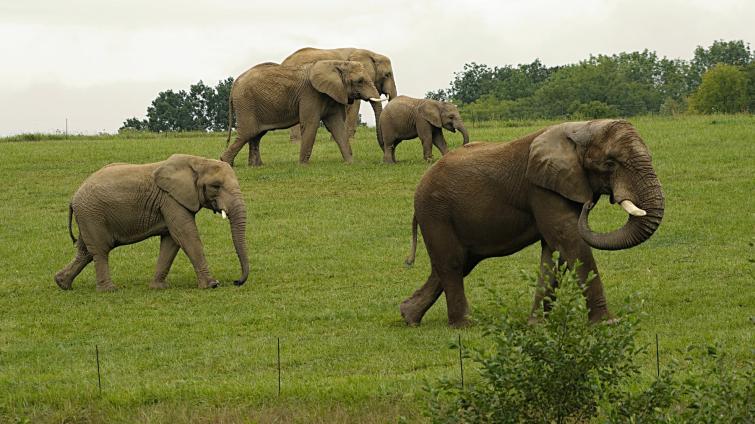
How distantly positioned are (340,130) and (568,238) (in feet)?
62.1

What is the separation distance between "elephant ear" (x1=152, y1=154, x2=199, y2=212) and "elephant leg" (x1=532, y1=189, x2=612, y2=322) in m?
6.86

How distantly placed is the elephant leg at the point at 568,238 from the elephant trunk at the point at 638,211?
298 mm

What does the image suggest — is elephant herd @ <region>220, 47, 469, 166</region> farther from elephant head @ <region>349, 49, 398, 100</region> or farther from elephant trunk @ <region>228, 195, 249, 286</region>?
elephant trunk @ <region>228, 195, 249, 286</region>

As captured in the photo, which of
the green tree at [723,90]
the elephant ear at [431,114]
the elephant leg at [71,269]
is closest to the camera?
the elephant leg at [71,269]

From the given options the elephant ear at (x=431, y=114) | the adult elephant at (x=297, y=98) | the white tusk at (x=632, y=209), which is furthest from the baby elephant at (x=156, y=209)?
the adult elephant at (x=297, y=98)

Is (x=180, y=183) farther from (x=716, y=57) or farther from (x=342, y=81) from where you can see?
(x=716, y=57)

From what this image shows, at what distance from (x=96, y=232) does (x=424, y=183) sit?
6443mm

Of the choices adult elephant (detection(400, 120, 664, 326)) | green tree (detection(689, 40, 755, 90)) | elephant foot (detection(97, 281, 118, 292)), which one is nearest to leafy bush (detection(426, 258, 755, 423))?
adult elephant (detection(400, 120, 664, 326))

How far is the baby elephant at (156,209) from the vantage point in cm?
2280

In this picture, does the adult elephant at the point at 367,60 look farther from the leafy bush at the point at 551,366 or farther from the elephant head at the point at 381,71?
the leafy bush at the point at 551,366

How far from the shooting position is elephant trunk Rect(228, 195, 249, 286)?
73.4 ft

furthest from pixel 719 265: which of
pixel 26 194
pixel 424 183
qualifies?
pixel 26 194

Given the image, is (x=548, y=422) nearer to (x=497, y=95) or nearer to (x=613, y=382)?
(x=613, y=382)

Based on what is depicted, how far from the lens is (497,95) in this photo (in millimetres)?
131125
